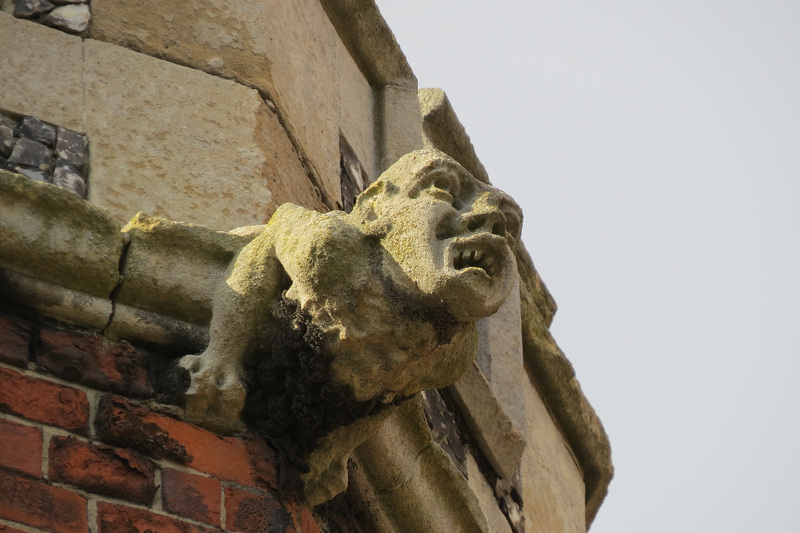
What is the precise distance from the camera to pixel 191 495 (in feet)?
8.46

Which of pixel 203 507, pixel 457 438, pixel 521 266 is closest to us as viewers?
pixel 203 507

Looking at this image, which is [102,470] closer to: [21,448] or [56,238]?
[21,448]

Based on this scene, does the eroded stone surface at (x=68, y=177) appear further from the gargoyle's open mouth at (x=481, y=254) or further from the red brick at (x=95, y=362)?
the gargoyle's open mouth at (x=481, y=254)

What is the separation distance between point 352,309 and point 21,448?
23.3 inches

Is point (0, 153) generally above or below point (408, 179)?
below

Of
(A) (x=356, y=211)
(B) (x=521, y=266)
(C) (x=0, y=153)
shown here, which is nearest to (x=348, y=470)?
(A) (x=356, y=211)

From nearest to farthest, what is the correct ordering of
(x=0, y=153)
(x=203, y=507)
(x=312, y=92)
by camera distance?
(x=203, y=507)
(x=0, y=153)
(x=312, y=92)

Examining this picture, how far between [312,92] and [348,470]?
1159 mm

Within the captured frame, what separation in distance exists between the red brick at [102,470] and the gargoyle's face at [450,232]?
1.81 ft

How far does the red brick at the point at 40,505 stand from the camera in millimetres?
Answer: 2348

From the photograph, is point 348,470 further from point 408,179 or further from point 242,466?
point 408,179

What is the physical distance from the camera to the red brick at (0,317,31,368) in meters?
2.55

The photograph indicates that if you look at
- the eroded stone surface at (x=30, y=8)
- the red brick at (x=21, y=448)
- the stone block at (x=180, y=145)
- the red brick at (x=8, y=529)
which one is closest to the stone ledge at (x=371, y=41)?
the stone block at (x=180, y=145)

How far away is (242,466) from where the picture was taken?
106 inches
